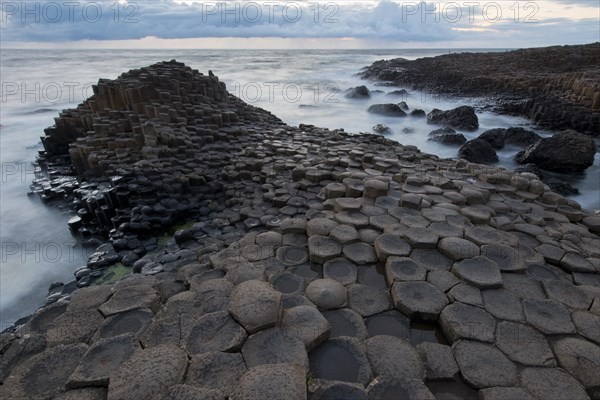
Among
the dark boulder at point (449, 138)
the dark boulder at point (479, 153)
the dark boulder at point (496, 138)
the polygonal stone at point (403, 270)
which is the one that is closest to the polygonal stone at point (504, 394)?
the polygonal stone at point (403, 270)

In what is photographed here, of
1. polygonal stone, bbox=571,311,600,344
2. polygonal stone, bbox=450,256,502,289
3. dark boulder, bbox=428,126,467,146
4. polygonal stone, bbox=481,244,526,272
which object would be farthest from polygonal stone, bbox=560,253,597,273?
dark boulder, bbox=428,126,467,146

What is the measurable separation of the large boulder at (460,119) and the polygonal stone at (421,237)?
41.7ft

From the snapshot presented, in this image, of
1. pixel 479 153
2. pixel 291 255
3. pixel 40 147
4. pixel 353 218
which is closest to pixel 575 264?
pixel 353 218

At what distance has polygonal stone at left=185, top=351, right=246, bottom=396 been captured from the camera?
189 cm

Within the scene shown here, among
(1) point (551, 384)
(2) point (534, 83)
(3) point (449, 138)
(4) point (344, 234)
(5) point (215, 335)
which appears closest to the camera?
(1) point (551, 384)

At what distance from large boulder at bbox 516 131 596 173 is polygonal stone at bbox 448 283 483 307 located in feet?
28.2

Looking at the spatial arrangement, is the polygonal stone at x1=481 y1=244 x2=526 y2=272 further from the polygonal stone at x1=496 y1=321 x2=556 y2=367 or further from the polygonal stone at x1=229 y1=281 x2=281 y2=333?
the polygonal stone at x1=229 y1=281 x2=281 y2=333

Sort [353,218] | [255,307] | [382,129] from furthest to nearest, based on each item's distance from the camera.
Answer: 1. [382,129]
2. [353,218]
3. [255,307]

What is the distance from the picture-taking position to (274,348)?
6.89ft

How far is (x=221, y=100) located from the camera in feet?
36.3

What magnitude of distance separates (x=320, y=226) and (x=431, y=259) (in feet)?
3.85

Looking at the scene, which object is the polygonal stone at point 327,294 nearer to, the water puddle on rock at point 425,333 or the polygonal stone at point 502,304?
the water puddle on rock at point 425,333

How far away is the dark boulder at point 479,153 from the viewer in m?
9.72

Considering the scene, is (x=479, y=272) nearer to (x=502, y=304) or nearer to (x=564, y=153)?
(x=502, y=304)
